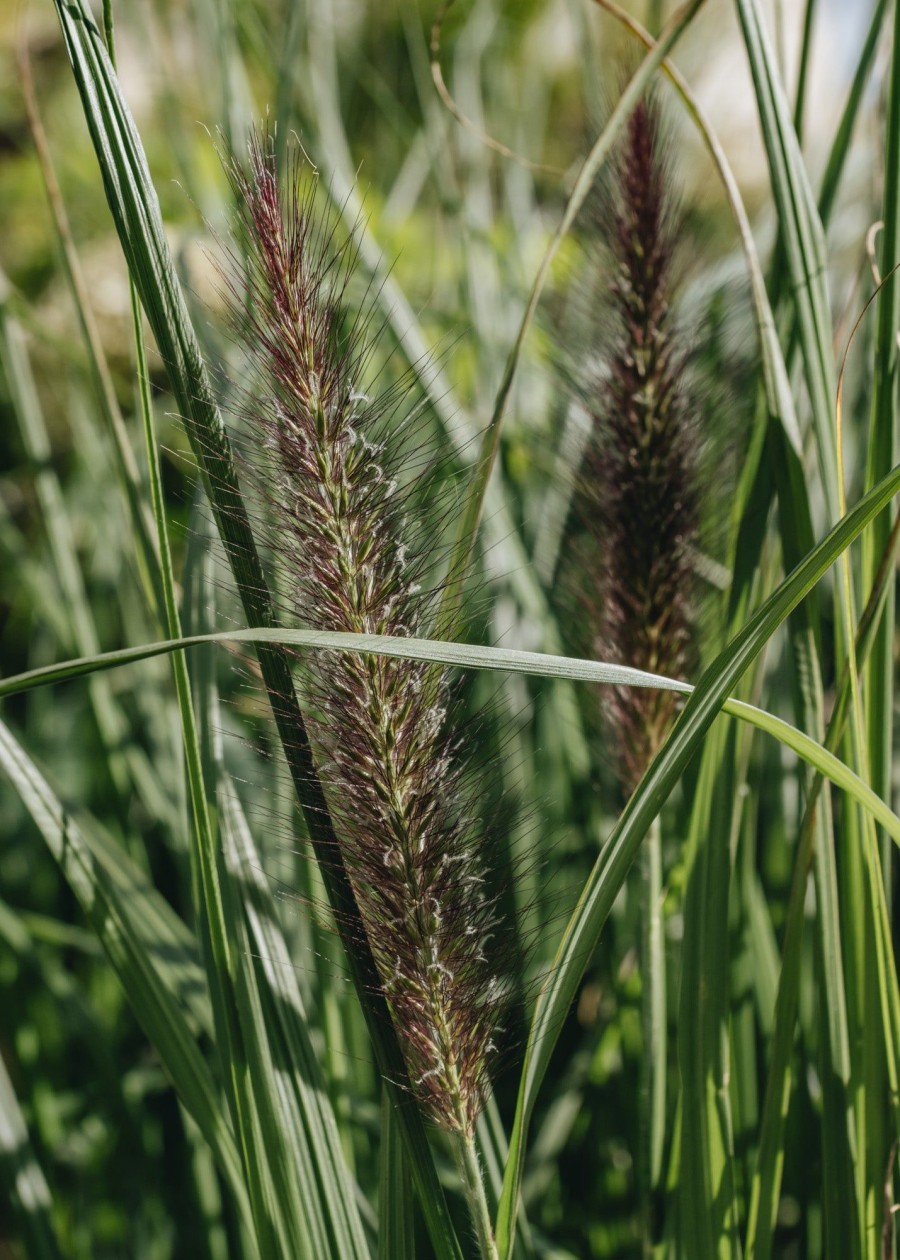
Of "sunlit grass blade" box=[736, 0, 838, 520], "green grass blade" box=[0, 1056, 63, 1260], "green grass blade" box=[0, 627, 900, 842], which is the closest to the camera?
"green grass blade" box=[0, 627, 900, 842]

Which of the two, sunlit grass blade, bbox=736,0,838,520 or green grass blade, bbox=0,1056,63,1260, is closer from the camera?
sunlit grass blade, bbox=736,0,838,520

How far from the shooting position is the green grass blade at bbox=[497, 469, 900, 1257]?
26 cm

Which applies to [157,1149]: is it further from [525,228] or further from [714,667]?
[525,228]

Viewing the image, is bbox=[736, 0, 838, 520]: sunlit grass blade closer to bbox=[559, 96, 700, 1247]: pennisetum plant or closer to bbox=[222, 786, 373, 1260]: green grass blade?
bbox=[559, 96, 700, 1247]: pennisetum plant

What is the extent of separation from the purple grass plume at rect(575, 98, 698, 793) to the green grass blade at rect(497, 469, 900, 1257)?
16 centimetres

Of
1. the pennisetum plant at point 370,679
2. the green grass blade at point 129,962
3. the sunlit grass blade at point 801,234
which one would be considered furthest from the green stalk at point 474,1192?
the sunlit grass blade at point 801,234

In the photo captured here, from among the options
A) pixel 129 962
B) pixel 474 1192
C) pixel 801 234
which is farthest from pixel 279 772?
pixel 801 234

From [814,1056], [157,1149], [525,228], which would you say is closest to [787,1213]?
[814,1056]

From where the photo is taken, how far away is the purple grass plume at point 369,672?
289mm

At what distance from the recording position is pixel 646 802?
11.3 inches

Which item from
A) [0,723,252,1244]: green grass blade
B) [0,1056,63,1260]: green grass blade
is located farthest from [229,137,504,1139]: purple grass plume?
[0,1056,63,1260]: green grass blade

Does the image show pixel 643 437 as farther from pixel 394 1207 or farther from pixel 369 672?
pixel 394 1207

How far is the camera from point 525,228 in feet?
3.17

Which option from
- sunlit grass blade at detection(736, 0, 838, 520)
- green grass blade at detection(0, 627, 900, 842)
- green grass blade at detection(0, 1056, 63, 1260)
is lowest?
green grass blade at detection(0, 1056, 63, 1260)
